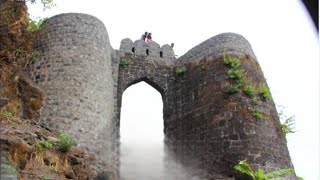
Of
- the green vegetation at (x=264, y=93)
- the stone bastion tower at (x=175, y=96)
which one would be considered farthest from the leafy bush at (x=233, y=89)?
the green vegetation at (x=264, y=93)

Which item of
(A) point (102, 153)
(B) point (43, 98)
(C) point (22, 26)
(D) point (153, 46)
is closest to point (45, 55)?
Answer: (C) point (22, 26)

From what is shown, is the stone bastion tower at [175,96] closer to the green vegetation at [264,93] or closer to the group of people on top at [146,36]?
the green vegetation at [264,93]

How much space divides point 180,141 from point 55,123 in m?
4.86

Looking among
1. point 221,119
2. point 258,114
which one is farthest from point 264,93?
point 221,119

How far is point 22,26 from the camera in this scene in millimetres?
11328

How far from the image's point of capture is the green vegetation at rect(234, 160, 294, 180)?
29.9 ft

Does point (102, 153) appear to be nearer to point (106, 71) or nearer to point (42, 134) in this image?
point (42, 134)

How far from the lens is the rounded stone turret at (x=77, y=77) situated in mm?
10434

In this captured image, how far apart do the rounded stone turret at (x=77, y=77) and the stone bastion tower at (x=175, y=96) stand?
3 cm

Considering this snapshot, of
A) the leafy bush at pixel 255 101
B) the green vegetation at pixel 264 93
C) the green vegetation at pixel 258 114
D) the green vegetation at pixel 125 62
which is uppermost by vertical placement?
the green vegetation at pixel 125 62

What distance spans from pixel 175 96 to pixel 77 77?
4493 mm

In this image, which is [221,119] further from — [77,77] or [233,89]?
[77,77]

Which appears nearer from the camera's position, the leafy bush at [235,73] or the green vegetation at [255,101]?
the green vegetation at [255,101]

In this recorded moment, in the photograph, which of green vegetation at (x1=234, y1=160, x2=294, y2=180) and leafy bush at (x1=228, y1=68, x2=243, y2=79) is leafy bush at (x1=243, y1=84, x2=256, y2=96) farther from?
green vegetation at (x1=234, y1=160, x2=294, y2=180)
